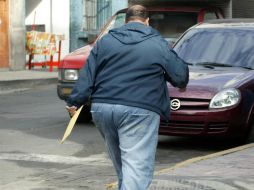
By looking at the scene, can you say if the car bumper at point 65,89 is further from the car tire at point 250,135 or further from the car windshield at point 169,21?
the car tire at point 250,135

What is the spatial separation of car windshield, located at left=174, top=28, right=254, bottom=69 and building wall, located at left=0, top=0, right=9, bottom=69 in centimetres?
1216

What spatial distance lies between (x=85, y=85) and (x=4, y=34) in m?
17.2

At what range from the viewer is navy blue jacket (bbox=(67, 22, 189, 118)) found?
5.23 m

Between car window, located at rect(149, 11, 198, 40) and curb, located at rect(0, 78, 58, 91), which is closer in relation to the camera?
car window, located at rect(149, 11, 198, 40)

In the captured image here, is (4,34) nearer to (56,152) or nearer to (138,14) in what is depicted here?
(56,152)

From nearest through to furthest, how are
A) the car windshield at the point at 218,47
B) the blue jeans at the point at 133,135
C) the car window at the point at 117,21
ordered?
the blue jeans at the point at 133,135 → the car windshield at the point at 218,47 → the car window at the point at 117,21

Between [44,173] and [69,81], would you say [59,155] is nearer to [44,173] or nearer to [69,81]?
[44,173]

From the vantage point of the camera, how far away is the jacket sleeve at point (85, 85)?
5.34m

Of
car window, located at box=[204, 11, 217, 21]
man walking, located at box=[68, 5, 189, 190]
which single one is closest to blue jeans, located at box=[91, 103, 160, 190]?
man walking, located at box=[68, 5, 189, 190]

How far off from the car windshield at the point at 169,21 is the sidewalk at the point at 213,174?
4.84 m

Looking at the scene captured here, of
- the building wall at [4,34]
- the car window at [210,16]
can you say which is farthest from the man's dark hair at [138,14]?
the building wall at [4,34]

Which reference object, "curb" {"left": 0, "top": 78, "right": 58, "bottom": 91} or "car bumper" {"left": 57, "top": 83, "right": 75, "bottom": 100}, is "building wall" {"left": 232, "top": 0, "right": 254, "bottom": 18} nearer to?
"car bumper" {"left": 57, "top": 83, "right": 75, "bottom": 100}

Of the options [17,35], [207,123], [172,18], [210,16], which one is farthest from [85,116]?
[17,35]

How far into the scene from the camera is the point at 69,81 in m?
11.5
